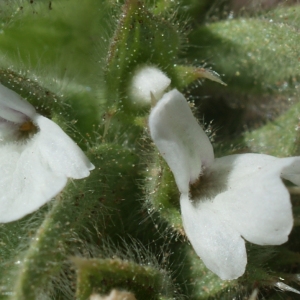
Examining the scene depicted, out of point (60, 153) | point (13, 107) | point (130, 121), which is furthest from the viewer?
point (130, 121)

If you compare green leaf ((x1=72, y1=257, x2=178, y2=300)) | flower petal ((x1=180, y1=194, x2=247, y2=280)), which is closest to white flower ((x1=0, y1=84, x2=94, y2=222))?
green leaf ((x1=72, y1=257, x2=178, y2=300))

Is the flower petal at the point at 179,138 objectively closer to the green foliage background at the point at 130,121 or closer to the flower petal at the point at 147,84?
the green foliage background at the point at 130,121

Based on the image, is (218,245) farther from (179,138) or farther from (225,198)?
(179,138)

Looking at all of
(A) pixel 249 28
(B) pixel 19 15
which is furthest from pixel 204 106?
(B) pixel 19 15

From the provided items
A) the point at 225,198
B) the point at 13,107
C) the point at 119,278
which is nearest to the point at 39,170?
the point at 13,107

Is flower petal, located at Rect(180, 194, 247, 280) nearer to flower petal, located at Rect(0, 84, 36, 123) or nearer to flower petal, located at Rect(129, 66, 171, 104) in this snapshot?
flower petal, located at Rect(129, 66, 171, 104)

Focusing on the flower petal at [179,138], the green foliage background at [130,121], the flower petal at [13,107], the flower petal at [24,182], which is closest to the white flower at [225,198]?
the flower petal at [179,138]
